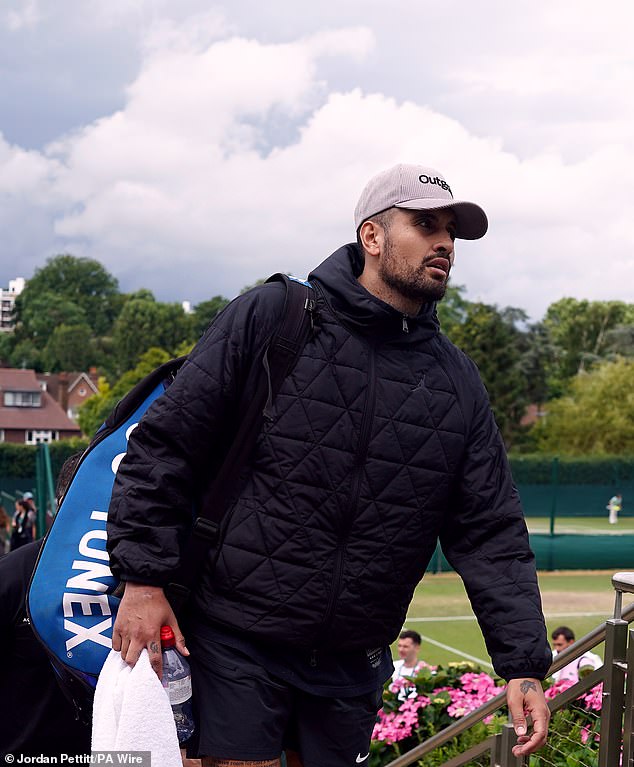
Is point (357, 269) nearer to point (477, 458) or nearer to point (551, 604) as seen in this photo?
point (477, 458)

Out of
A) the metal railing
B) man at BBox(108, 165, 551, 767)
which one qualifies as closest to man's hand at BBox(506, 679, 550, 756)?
man at BBox(108, 165, 551, 767)

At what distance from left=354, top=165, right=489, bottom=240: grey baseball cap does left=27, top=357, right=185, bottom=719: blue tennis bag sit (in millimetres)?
693

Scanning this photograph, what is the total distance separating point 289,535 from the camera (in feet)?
8.04

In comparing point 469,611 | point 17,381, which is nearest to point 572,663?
point 469,611

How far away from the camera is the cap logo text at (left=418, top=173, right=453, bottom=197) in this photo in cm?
267

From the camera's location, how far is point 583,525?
29.1 m

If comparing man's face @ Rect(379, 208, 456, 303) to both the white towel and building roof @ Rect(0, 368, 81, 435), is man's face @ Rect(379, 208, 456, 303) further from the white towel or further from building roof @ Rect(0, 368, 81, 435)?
building roof @ Rect(0, 368, 81, 435)

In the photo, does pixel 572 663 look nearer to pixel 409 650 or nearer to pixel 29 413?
pixel 409 650

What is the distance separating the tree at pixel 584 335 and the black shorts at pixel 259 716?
8073cm

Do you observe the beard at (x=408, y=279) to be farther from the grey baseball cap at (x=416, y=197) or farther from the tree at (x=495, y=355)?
the tree at (x=495, y=355)

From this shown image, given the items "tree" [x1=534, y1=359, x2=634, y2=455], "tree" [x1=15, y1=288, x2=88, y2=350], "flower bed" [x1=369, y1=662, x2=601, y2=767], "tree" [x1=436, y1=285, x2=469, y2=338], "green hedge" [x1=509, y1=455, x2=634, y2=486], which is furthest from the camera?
"tree" [x1=15, y1=288, x2=88, y2=350]

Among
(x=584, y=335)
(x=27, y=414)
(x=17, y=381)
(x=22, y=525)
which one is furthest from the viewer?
(x=584, y=335)

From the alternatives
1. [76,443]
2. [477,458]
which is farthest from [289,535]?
[76,443]

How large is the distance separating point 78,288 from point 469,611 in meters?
114
